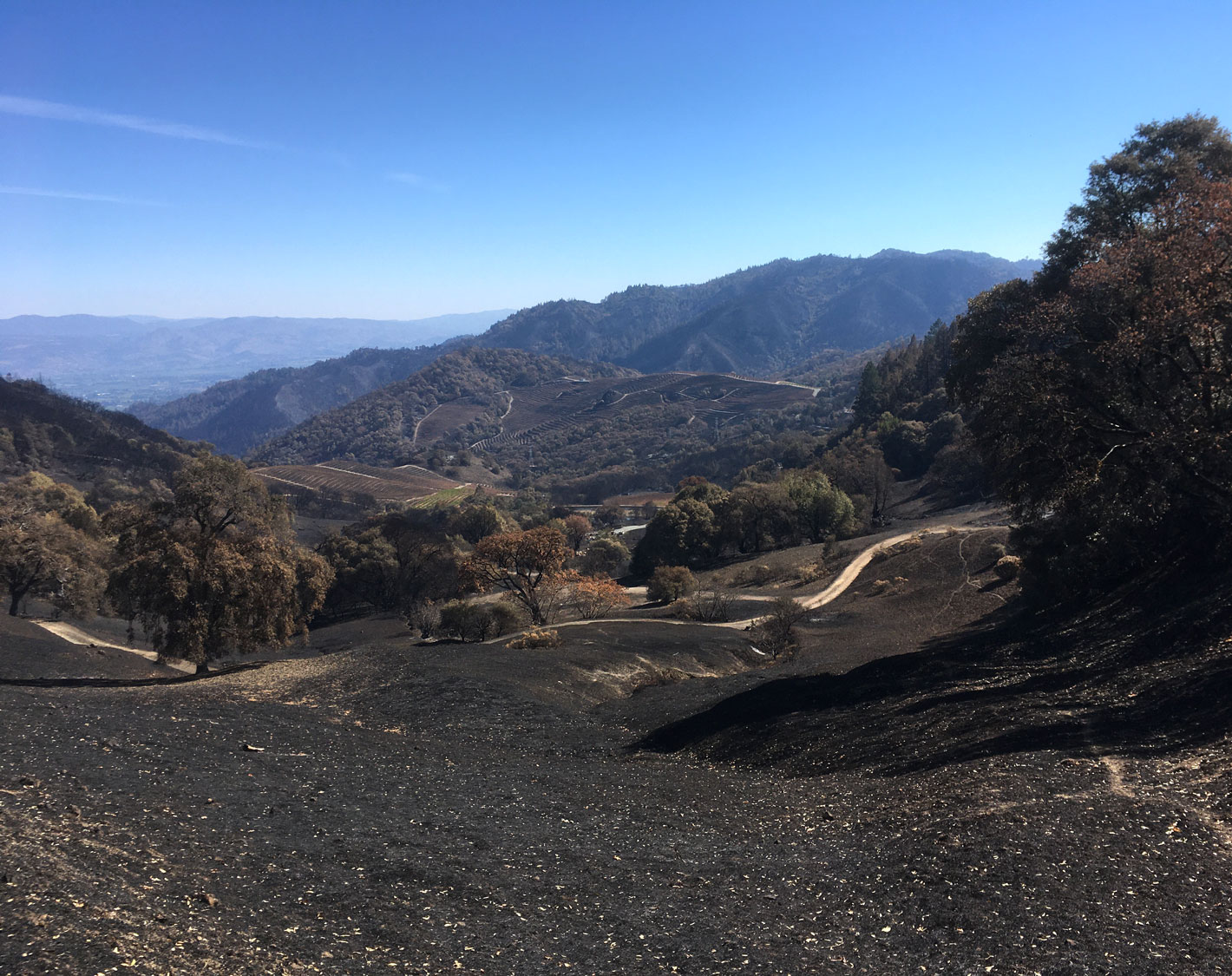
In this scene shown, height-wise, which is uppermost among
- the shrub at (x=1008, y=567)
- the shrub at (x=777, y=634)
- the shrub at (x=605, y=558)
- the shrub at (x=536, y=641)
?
the shrub at (x=1008, y=567)

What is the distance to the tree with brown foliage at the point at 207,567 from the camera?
19953 mm

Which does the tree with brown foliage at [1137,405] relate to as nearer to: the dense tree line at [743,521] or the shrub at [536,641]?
the shrub at [536,641]

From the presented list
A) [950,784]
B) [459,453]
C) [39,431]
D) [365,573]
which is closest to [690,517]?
[365,573]

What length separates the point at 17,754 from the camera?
31.0 ft

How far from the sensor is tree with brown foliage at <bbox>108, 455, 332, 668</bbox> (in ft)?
65.5

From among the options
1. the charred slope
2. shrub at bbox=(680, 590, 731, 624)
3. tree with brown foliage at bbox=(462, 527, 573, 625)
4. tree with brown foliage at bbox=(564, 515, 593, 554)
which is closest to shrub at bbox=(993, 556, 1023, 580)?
shrub at bbox=(680, 590, 731, 624)

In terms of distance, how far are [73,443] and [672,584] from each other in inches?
5039

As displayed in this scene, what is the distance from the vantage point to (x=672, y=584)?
4094cm

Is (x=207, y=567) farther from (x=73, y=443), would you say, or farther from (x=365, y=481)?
(x=365, y=481)

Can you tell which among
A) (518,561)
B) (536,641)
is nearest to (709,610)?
(518,561)

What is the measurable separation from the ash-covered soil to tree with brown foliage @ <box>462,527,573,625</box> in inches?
646

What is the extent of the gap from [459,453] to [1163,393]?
190 metres

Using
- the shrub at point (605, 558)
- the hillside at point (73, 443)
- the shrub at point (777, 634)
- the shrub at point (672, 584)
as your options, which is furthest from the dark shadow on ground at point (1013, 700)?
the hillside at point (73, 443)

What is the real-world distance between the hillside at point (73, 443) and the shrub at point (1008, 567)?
118 meters
